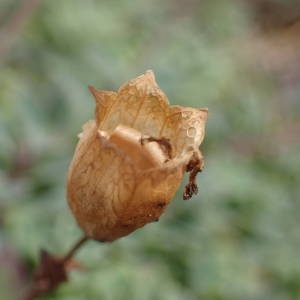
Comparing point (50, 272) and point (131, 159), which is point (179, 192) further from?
point (131, 159)

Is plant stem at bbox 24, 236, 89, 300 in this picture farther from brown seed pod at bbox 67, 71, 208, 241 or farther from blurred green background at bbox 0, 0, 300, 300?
blurred green background at bbox 0, 0, 300, 300

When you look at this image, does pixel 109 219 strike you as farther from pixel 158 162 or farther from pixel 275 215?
pixel 275 215

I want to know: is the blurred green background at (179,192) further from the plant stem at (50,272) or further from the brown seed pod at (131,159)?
the brown seed pod at (131,159)

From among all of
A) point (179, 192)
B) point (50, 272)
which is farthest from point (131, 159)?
point (179, 192)

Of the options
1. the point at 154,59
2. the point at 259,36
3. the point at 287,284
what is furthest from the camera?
the point at 259,36

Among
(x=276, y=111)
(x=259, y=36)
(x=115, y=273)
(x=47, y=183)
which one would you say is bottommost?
(x=115, y=273)

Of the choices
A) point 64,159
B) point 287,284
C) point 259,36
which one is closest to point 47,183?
point 64,159

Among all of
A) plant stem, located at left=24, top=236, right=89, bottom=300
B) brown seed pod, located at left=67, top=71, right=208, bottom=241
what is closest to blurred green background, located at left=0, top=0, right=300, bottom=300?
plant stem, located at left=24, top=236, right=89, bottom=300
